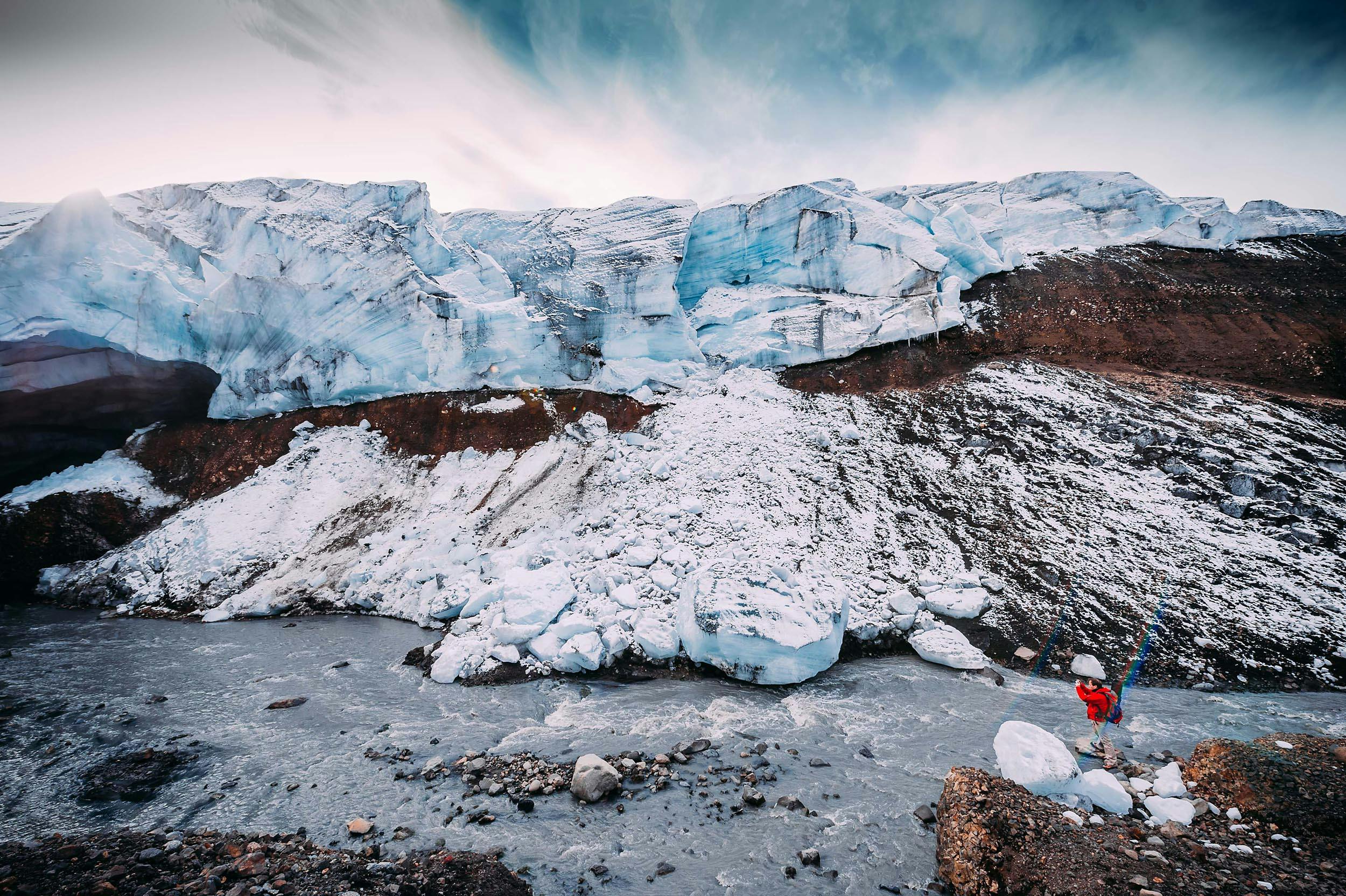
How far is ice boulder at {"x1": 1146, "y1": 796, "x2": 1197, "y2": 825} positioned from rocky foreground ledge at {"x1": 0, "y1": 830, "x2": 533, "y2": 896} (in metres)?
6.94

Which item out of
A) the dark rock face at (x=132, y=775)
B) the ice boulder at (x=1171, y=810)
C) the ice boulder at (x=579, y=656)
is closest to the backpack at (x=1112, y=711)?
the ice boulder at (x=1171, y=810)

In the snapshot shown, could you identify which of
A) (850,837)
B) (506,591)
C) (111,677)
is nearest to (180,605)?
(111,677)

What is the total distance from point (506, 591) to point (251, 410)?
1618cm

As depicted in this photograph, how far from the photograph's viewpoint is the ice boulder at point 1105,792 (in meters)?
5.41

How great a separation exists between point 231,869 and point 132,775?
415 cm

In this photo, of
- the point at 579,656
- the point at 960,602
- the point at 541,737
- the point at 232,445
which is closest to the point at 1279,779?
the point at 960,602

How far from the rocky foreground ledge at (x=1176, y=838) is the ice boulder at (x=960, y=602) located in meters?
5.23

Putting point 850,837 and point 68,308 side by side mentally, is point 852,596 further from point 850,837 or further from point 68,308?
point 68,308

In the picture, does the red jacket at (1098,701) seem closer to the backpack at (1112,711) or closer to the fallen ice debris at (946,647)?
the backpack at (1112,711)

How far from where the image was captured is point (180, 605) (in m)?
13.6

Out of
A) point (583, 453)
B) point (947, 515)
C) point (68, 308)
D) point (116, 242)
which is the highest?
point (116, 242)

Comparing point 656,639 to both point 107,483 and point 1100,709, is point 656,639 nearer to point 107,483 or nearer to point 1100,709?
point 1100,709

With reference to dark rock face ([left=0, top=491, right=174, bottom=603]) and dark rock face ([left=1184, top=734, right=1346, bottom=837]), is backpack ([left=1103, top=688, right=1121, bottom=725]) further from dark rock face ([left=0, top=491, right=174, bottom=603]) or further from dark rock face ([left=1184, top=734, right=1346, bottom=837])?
dark rock face ([left=0, top=491, right=174, bottom=603])

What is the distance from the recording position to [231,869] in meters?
4.53
